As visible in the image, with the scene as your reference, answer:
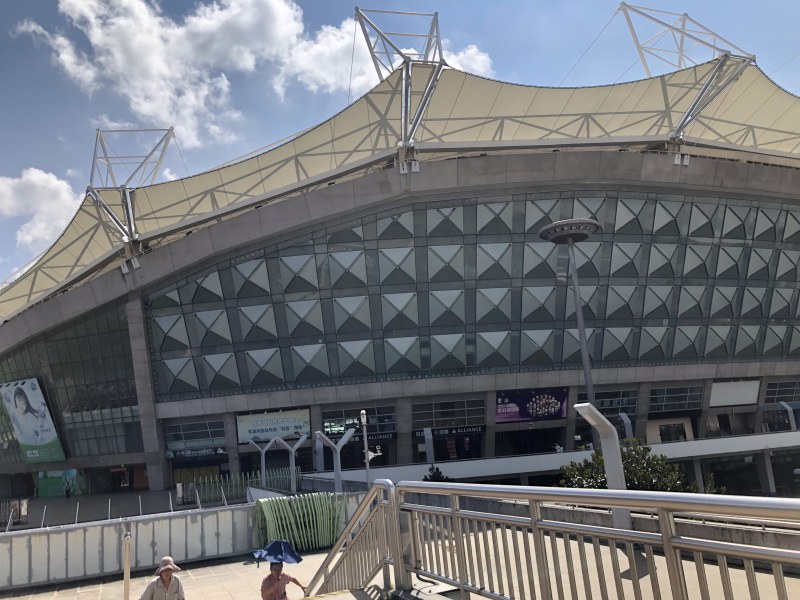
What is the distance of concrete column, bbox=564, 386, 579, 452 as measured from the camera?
39.7 metres

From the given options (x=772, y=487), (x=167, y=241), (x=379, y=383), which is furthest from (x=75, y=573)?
(x=772, y=487)

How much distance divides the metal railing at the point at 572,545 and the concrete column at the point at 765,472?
41580mm

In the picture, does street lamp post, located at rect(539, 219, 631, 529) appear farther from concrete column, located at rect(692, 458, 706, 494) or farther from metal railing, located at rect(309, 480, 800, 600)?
concrete column, located at rect(692, 458, 706, 494)

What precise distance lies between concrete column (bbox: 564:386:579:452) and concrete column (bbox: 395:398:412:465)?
10.3 metres

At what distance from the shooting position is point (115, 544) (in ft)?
46.3

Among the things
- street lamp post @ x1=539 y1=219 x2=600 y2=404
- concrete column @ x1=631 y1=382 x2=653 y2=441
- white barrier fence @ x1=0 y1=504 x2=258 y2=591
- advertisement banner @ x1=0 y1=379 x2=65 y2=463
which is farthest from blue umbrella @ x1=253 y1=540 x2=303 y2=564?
advertisement banner @ x1=0 y1=379 x2=65 y2=463

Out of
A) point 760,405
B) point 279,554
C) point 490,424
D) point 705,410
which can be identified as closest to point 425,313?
point 490,424

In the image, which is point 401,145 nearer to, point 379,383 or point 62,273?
point 379,383

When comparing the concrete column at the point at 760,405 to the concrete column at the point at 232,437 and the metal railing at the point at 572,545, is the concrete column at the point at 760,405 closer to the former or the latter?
the concrete column at the point at 232,437

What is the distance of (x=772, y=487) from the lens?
4125 cm

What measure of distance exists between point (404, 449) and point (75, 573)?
1037 inches

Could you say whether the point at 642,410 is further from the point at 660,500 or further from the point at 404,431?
the point at 660,500

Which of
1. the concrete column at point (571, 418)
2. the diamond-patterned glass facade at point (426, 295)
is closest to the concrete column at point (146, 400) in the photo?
the diamond-patterned glass facade at point (426, 295)

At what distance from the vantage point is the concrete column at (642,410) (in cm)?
4106
